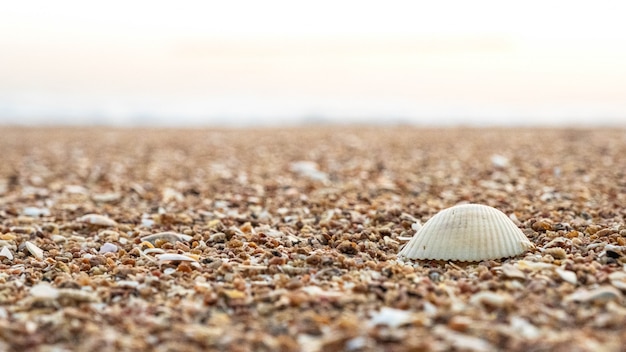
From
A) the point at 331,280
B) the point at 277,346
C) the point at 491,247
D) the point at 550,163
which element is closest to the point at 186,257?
the point at 331,280

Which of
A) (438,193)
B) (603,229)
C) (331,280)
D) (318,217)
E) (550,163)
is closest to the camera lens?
(331,280)

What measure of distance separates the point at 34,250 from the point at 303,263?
1.87 metres

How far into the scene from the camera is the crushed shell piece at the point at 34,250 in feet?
15.5

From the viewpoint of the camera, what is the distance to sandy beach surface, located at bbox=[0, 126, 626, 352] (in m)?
3.04

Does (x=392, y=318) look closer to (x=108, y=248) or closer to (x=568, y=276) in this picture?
(x=568, y=276)

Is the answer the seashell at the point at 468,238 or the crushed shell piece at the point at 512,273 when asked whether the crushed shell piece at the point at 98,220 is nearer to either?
the seashell at the point at 468,238

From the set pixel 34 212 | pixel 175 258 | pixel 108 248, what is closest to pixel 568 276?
pixel 175 258

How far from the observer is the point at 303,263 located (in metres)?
4.20

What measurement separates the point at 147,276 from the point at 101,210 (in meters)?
2.71

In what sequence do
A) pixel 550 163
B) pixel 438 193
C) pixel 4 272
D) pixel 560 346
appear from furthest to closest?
1. pixel 550 163
2. pixel 438 193
3. pixel 4 272
4. pixel 560 346

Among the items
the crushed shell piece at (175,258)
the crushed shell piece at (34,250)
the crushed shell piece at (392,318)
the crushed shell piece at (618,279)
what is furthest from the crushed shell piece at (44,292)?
the crushed shell piece at (618,279)

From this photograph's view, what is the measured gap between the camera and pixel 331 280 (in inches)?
152

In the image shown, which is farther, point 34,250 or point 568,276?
point 34,250

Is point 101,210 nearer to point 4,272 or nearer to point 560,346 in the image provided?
point 4,272
